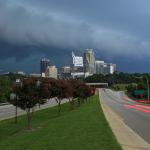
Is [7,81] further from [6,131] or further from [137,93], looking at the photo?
[6,131]

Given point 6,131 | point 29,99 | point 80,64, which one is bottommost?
point 6,131

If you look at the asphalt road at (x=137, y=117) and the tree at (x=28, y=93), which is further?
the tree at (x=28, y=93)

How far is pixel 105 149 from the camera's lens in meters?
12.9

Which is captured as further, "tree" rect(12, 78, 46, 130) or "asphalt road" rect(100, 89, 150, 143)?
"tree" rect(12, 78, 46, 130)

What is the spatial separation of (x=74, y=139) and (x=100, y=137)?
119 cm

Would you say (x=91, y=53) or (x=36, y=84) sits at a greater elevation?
(x=91, y=53)

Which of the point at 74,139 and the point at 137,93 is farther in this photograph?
the point at 137,93

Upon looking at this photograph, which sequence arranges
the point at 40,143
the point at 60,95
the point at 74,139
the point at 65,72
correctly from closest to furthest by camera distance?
the point at 40,143 → the point at 74,139 → the point at 60,95 → the point at 65,72

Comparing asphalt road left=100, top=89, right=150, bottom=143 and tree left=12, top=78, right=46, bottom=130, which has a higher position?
tree left=12, top=78, right=46, bottom=130

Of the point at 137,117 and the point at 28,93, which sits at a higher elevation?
the point at 28,93

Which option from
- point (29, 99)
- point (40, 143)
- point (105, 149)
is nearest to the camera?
point (105, 149)

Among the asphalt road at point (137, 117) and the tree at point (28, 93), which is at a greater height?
the tree at point (28, 93)

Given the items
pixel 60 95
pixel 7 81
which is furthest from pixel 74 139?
pixel 7 81

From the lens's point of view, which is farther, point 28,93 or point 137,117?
point 137,117
